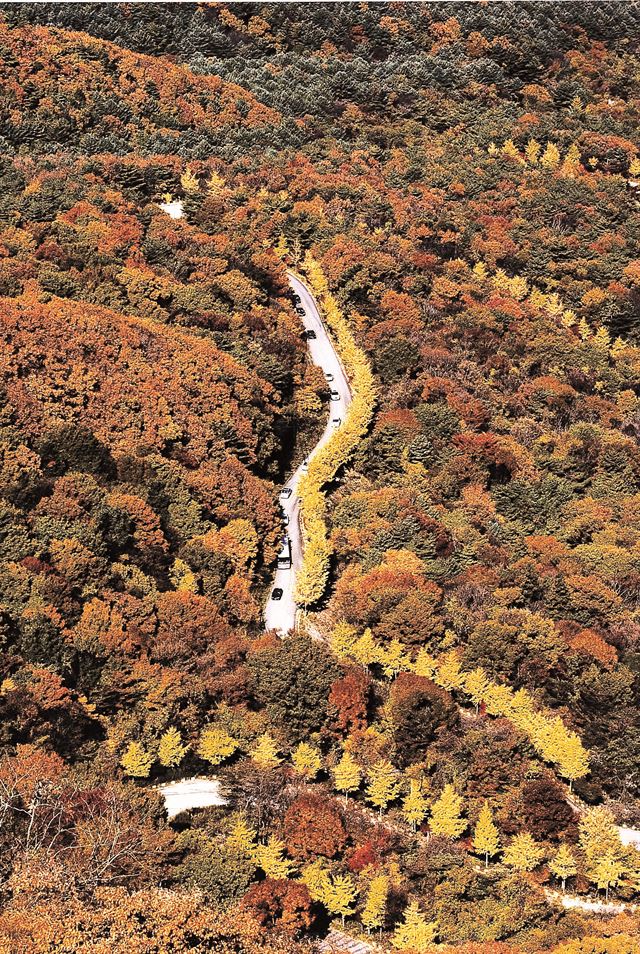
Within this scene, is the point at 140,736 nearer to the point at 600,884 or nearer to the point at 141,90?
the point at 600,884

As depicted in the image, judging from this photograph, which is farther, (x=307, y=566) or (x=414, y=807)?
(x=307, y=566)

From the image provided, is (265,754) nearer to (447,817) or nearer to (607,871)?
(447,817)

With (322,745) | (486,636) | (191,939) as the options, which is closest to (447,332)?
(486,636)

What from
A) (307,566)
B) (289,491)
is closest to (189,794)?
(307,566)

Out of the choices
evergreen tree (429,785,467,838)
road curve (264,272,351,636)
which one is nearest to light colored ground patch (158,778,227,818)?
evergreen tree (429,785,467,838)

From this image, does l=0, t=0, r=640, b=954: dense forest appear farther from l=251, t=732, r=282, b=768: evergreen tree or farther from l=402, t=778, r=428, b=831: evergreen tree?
l=402, t=778, r=428, b=831: evergreen tree
